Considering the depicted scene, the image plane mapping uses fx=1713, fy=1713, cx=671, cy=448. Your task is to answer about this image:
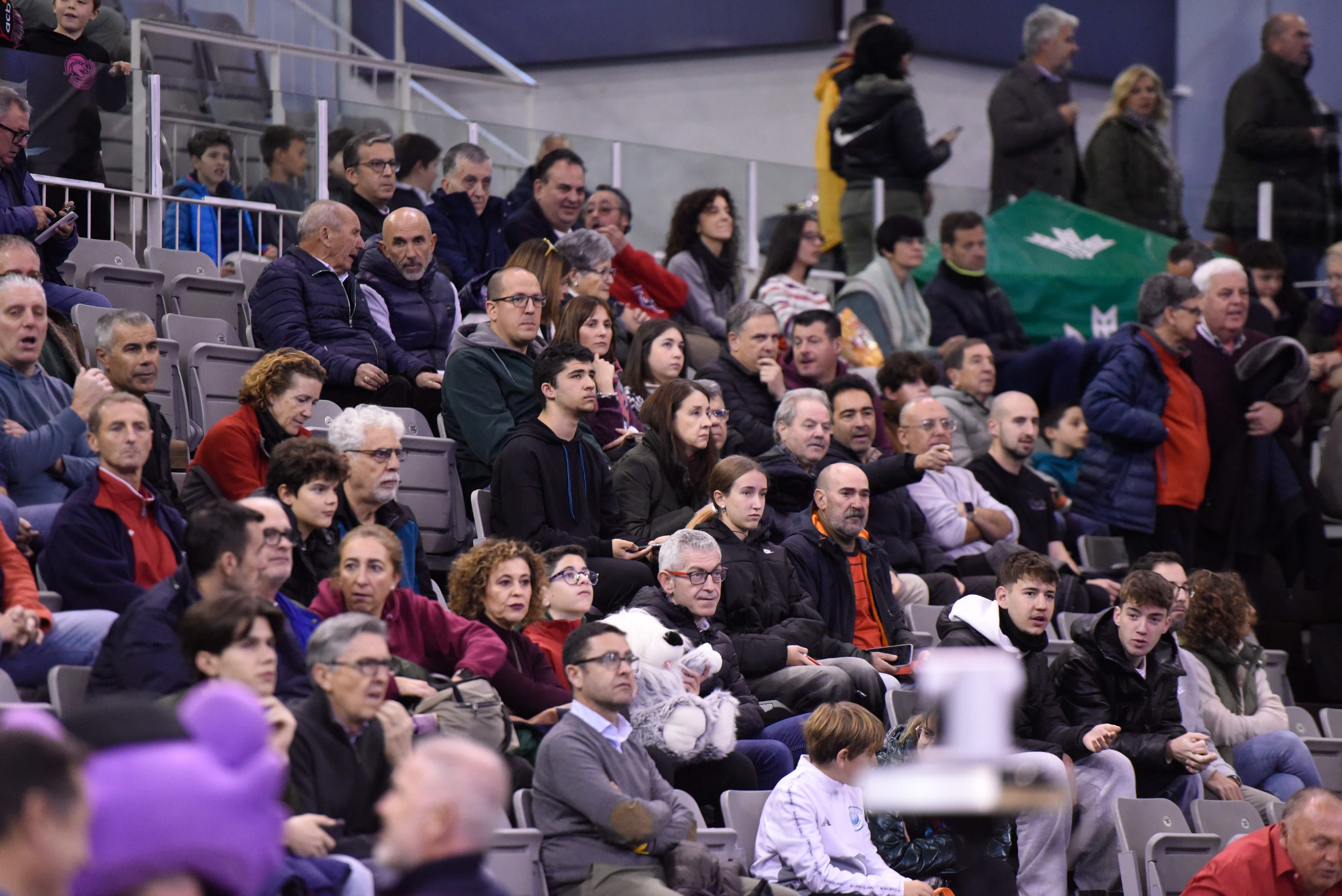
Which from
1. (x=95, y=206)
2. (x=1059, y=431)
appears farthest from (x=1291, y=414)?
(x=95, y=206)

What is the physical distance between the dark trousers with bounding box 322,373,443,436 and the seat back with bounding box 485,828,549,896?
2181mm

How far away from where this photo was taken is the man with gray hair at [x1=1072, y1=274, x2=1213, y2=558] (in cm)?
780

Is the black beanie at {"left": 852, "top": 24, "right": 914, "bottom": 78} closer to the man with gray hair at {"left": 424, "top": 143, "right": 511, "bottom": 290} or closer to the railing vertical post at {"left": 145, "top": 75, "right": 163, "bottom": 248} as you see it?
the man with gray hair at {"left": 424, "top": 143, "right": 511, "bottom": 290}

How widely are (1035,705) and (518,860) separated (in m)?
2.12

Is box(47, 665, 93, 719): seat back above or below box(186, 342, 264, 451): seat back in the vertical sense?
above

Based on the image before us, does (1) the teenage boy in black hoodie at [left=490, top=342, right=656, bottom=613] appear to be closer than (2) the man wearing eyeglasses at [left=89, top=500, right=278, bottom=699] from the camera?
No


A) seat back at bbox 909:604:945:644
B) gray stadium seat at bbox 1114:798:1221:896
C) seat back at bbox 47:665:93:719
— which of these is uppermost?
seat back at bbox 47:665:93:719

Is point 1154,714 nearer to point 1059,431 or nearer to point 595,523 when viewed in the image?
point 595,523

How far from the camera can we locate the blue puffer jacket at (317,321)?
627cm

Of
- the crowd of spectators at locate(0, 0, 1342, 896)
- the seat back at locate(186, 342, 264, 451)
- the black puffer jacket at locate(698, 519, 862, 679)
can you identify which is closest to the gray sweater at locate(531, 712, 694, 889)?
the crowd of spectators at locate(0, 0, 1342, 896)

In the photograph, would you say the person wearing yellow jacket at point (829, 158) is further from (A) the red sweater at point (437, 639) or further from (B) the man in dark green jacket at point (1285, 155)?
(A) the red sweater at point (437, 639)

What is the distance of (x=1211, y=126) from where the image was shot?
42.0ft

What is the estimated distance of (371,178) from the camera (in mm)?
7363

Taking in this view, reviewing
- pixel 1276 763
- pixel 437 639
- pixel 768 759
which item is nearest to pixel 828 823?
pixel 768 759
